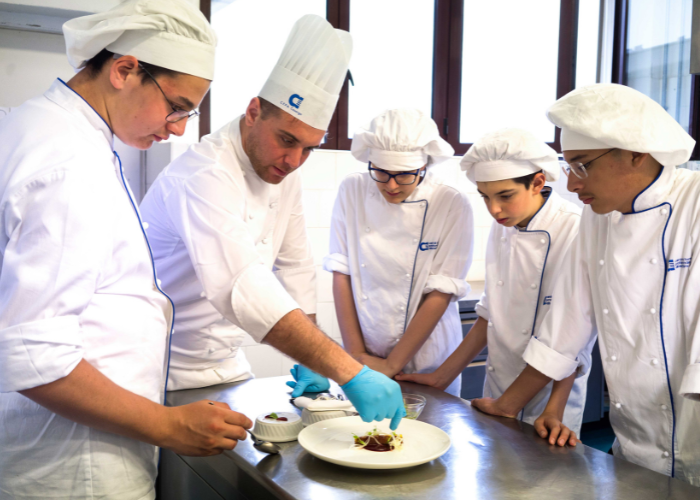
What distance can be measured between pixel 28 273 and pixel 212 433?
0.43m

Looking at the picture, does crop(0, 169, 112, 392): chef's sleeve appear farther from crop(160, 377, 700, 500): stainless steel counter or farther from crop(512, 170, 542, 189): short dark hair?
crop(512, 170, 542, 189): short dark hair

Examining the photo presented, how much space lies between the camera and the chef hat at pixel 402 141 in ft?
6.47

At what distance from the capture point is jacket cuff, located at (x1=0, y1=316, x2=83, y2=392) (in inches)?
36.1

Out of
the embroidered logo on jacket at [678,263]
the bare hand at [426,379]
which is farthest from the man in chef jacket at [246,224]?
the embroidered logo on jacket at [678,263]

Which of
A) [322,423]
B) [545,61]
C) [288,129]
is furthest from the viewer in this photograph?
[545,61]

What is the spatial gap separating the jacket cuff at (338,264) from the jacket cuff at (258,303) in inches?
35.1

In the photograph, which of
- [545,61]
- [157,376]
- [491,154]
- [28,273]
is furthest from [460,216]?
[545,61]

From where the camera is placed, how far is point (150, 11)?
45.9 inches

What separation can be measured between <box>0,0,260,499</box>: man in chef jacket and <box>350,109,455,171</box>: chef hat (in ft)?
2.76

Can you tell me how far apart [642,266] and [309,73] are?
95 centimetres

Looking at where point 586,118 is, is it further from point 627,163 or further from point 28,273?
point 28,273

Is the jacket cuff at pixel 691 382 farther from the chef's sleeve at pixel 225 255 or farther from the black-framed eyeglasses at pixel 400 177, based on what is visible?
the black-framed eyeglasses at pixel 400 177

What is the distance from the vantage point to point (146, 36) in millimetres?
1138

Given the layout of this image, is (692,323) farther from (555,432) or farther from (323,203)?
(323,203)
